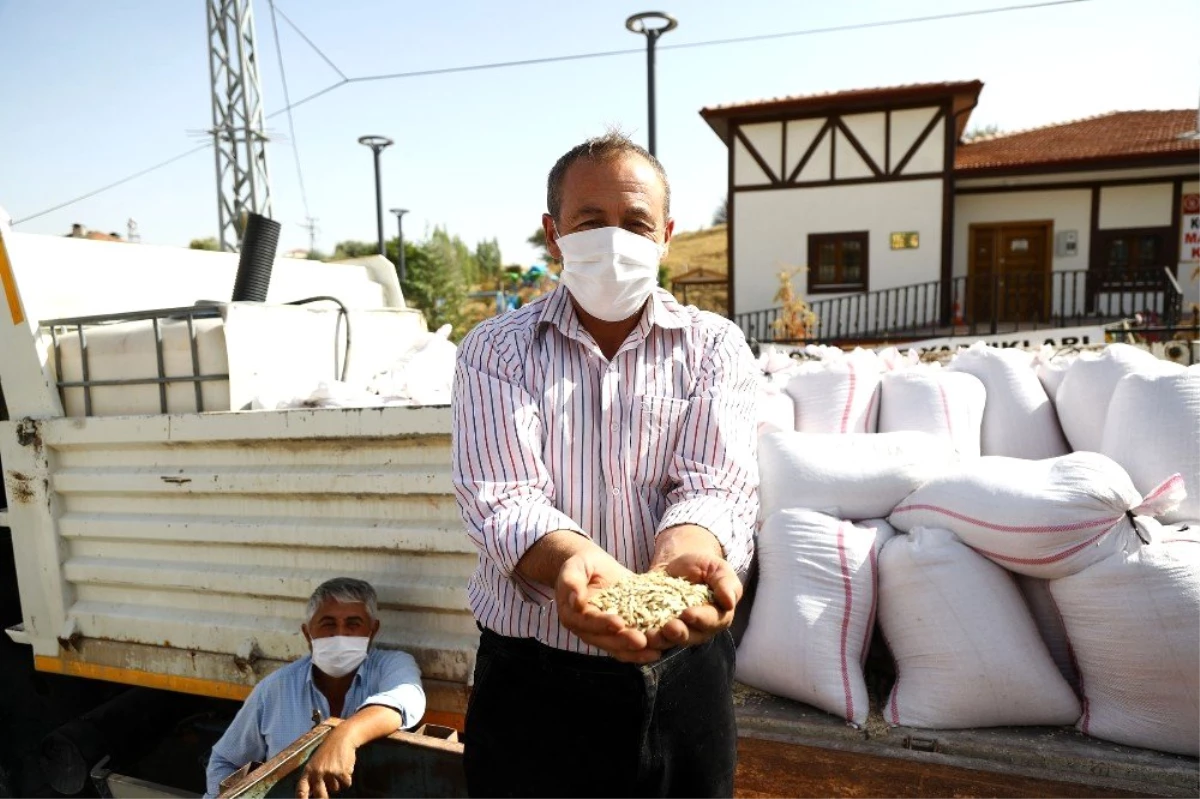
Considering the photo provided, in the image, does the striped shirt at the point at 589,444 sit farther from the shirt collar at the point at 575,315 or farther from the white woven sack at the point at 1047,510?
the white woven sack at the point at 1047,510

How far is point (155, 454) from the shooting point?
276 centimetres

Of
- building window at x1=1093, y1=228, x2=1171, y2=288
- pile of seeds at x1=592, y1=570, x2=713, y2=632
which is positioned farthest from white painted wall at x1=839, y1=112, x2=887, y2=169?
pile of seeds at x1=592, y1=570, x2=713, y2=632

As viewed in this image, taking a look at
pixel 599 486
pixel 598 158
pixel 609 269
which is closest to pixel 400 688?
pixel 599 486

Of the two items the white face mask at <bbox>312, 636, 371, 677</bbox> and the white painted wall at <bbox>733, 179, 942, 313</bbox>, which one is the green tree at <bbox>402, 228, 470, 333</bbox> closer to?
the white painted wall at <bbox>733, 179, 942, 313</bbox>

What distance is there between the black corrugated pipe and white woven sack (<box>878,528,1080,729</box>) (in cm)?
280

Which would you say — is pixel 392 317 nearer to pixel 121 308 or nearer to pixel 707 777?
pixel 121 308

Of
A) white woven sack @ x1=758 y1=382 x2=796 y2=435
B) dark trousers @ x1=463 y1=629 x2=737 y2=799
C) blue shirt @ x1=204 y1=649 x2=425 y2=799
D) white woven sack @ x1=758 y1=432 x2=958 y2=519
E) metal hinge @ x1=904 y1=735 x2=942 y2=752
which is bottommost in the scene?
blue shirt @ x1=204 y1=649 x2=425 y2=799

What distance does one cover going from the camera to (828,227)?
46.5 feet

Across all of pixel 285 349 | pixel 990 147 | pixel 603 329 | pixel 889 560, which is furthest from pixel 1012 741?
pixel 990 147

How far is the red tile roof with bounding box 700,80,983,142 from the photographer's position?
12820mm

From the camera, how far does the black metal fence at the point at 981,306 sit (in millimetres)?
12672

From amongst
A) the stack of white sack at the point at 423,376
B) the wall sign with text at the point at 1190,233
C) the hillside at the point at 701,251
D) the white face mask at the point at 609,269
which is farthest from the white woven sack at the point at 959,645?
the hillside at the point at 701,251

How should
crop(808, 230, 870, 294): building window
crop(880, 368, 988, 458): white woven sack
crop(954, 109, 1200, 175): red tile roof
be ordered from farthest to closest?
crop(808, 230, 870, 294): building window → crop(954, 109, 1200, 175): red tile roof → crop(880, 368, 988, 458): white woven sack

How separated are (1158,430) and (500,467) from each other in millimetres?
2076
